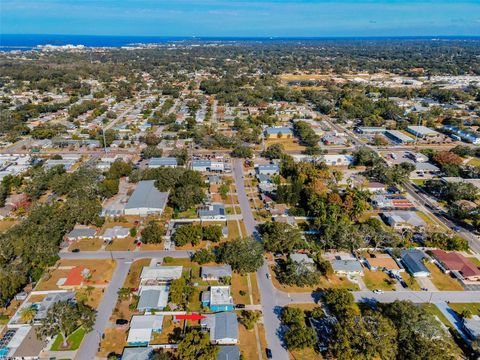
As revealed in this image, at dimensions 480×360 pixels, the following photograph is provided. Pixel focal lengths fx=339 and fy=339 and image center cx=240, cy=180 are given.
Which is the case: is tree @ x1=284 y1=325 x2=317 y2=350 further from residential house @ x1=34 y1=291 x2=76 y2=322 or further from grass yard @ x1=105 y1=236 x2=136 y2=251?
grass yard @ x1=105 y1=236 x2=136 y2=251

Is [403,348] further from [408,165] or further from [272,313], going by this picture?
[408,165]

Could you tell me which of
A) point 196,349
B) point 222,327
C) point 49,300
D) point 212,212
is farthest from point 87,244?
point 196,349

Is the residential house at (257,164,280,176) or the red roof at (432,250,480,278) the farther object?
the residential house at (257,164,280,176)

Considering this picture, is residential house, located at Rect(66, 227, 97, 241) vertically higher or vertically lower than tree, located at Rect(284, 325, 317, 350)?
lower

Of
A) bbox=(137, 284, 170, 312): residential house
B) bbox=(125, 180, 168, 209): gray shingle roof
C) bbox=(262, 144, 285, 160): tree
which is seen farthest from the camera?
bbox=(262, 144, 285, 160): tree

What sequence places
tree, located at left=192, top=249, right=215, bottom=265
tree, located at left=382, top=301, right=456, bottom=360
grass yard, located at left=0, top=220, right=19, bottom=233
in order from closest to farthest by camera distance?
tree, located at left=382, top=301, right=456, bottom=360 → tree, located at left=192, top=249, right=215, bottom=265 → grass yard, located at left=0, top=220, right=19, bottom=233

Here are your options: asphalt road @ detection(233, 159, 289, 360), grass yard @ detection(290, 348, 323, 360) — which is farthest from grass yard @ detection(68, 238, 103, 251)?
grass yard @ detection(290, 348, 323, 360)
